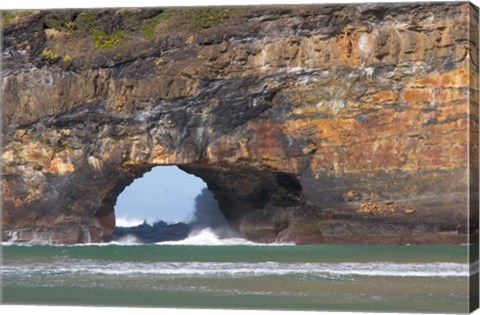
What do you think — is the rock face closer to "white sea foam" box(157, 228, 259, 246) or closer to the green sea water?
"white sea foam" box(157, 228, 259, 246)

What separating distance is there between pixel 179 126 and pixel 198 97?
2.77ft

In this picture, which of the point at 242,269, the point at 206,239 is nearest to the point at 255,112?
the point at 242,269

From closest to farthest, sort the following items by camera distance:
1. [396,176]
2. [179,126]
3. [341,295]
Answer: [341,295] → [396,176] → [179,126]

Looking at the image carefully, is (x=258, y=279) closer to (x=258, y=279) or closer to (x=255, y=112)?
(x=258, y=279)

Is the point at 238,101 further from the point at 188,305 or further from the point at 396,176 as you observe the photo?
the point at 188,305

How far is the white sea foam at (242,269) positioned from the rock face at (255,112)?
1250mm

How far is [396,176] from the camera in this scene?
22.7 meters

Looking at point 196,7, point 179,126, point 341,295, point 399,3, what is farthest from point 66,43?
point 341,295

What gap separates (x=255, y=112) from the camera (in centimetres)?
2450

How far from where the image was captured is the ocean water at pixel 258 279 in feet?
60.4

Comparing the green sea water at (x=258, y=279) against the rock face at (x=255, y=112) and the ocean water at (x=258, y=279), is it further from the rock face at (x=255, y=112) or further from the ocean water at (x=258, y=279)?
the rock face at (x=255, y=112)

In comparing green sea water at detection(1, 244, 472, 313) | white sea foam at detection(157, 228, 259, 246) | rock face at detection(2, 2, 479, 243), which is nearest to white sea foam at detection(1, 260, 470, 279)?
green sea water at detection(1, 244, 472, 313)

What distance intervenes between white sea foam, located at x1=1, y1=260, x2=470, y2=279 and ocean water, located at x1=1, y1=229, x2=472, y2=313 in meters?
0.02

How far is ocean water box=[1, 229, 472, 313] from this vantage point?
18.4 metres
